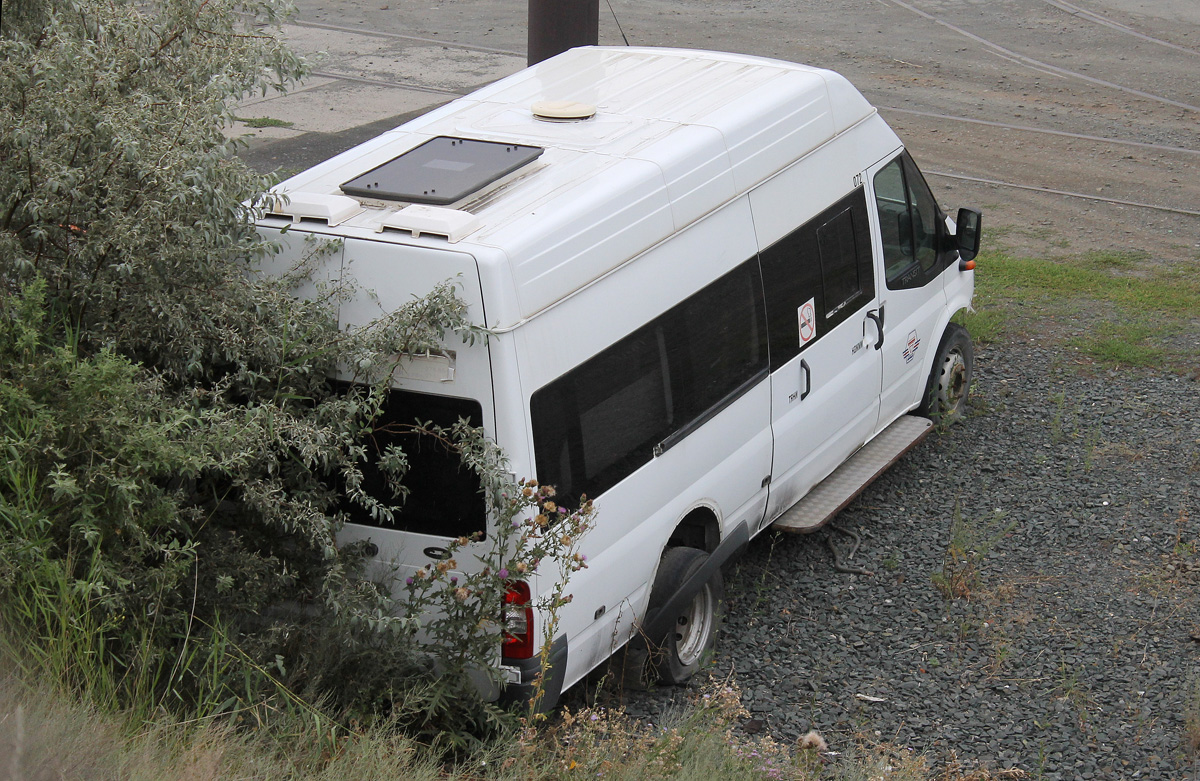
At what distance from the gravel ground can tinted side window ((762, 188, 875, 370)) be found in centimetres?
133

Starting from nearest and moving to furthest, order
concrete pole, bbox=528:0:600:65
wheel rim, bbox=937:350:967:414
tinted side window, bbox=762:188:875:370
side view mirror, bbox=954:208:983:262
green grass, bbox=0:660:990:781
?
green grass, bbox=0:660:990:781, tinted side window, bbox=762:188:875:370, side view mirror, bbox=954:208:983:262, wheel rim, bbox=937:350:967:414, concrete pole, bbox=528:0:600:65

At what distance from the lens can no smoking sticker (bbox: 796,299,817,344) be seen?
6.42 metres

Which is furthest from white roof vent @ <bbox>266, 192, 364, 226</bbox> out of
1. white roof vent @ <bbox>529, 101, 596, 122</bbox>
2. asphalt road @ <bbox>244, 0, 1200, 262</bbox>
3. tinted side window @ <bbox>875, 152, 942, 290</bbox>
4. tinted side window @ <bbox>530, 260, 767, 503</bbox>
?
asphalt road @ <bbox>244, 0, 1200, 262</bbox>

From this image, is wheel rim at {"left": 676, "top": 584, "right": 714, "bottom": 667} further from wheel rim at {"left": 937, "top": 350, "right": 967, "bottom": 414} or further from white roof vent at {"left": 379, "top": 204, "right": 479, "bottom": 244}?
wheel rim at {"left": 937, "top": 350, "right": 967, "bottom": 414}

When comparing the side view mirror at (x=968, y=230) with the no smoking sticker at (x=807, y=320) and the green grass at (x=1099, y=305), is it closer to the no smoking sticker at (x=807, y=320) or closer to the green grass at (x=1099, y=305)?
the no smoking sticker at (x=807, y=320)

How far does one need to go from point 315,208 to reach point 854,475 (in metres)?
3.72

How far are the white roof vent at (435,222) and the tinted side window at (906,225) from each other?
319cm

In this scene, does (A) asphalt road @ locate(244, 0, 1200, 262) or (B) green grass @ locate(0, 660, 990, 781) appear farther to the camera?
(A) asphalt road @ locate(244, 0, 1200, 262)

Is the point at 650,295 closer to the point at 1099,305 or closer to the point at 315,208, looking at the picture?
the point at 315,208

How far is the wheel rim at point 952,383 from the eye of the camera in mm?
8203

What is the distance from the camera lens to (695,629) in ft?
19.8

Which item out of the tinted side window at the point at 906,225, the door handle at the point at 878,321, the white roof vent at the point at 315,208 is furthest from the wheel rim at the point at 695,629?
the white roof vent at the point at 315,208

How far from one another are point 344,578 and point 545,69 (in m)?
3.49

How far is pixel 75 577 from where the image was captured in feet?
13.5
